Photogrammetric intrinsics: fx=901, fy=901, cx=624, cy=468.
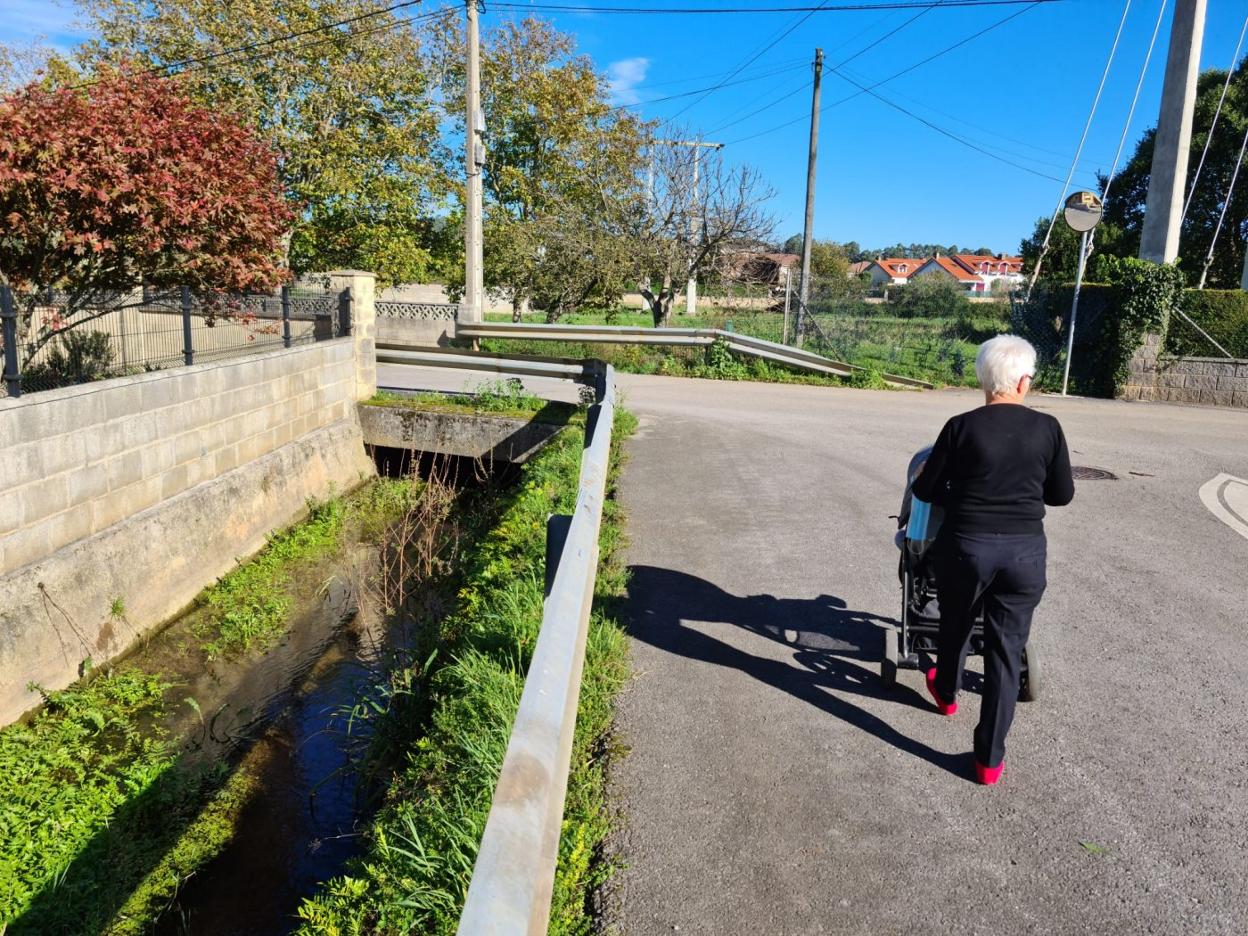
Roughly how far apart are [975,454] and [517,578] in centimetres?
293

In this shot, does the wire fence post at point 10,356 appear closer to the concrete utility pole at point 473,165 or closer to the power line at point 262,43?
the concrete utility pole at point 473,165

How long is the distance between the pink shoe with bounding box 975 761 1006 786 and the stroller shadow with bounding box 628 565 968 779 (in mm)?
76

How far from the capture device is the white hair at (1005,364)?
3.63m

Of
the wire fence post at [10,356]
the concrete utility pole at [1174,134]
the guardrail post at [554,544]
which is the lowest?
the guardrail post at [554,544]

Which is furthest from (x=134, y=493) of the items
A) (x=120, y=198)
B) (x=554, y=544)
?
(x=554, y=544)

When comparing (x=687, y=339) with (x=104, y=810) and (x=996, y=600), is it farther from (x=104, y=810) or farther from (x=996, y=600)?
(x=996, y=600)

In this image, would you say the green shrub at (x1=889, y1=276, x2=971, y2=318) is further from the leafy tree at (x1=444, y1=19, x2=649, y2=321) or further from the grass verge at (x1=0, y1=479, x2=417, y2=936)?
the grass verge at (x1=0, y1=479, x2=417, y2=936)

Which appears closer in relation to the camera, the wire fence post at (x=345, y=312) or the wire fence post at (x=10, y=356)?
the wire fence post at (x=10, y=356)

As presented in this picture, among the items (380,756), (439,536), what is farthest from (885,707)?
(439,536)

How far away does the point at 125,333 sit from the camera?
874cm

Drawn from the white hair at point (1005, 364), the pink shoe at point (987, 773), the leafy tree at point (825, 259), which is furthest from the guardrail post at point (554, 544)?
the leafy tree at point (825, 259)

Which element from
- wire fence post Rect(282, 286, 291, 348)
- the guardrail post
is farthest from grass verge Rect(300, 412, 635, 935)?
wire fence post Rect(282, 286, 291, 348)

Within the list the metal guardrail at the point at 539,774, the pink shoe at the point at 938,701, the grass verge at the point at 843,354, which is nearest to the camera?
the metal guardrail at the point at 539,774

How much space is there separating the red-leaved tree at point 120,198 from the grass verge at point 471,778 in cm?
539
